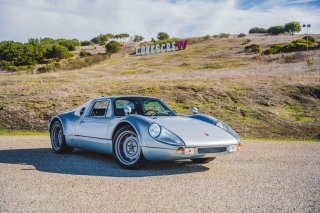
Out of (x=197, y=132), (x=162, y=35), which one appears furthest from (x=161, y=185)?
(x=162, y=35)

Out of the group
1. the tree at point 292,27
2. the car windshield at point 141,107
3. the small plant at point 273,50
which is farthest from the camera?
the tree at point 292,27

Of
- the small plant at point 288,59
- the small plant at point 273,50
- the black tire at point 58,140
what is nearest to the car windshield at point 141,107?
the black tire at point 58,140

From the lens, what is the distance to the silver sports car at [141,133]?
5.49m

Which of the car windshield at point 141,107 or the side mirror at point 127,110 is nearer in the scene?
the side mirror at point 127,110

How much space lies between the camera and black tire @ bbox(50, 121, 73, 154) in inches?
306

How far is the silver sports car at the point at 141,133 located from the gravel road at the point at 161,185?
32 centimetres

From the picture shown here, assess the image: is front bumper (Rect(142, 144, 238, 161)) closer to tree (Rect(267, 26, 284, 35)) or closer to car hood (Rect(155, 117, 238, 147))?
car hood (Rect(155, 117, 238, 147))

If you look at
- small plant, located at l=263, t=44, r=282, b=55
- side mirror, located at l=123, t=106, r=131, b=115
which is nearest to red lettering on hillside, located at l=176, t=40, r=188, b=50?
small plant, located at l=263, t=44, r=282, b=55

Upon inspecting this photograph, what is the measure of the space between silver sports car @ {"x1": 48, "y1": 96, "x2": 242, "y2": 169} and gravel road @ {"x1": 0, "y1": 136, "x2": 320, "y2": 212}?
0.32m

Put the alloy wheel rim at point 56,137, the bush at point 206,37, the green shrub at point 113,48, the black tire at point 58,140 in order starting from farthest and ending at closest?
the bush at point 206,37, the green shrub at point 113,48, the alloy wheel rim at point 56,137, the black tire at point 58,140

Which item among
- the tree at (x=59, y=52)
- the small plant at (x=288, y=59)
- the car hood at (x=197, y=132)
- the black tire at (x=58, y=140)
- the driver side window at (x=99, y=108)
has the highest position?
the tree at (x=59, y=52)

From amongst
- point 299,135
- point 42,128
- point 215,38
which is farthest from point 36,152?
point 215,38

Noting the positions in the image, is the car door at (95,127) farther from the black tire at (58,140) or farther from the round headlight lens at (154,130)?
the round headlight lens at (154,130)

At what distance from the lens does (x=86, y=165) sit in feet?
20.9
